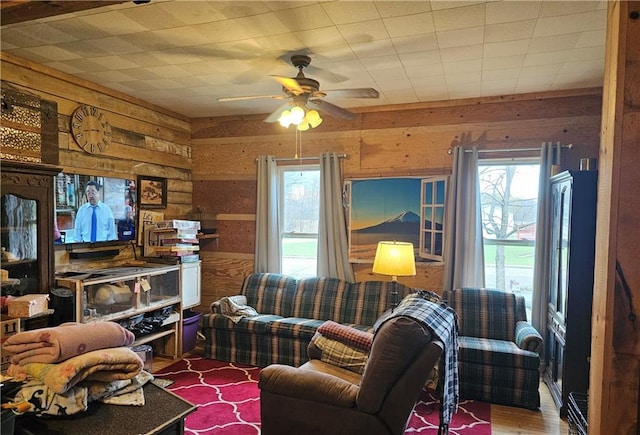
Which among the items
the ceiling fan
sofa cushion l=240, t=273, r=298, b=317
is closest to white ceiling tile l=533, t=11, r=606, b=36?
the ceiling fan

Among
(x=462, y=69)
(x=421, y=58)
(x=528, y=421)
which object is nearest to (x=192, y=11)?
(x=421, y=58)

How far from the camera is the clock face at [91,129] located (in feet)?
12.0

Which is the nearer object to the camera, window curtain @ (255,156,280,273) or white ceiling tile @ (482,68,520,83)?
white ceiling tile @ (482,68,520,83)

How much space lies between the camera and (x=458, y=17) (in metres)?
2.45

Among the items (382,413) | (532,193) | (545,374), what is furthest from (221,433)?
(532,193)

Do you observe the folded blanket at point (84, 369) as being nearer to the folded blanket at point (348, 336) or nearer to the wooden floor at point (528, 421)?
the folded blanket at point (348, 336)

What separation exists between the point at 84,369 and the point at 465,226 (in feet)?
11.7

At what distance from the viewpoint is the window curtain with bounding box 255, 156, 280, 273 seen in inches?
189

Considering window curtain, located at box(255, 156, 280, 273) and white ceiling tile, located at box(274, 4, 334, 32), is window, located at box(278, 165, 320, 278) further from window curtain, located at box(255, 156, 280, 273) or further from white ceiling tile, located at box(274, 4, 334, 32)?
white ceiling tile, located at box(274, 4, 334, 32)

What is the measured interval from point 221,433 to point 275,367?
775 mm

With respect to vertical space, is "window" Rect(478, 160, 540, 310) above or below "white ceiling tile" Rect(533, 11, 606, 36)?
below

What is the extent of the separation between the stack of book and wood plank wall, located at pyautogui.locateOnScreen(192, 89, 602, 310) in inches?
29.3

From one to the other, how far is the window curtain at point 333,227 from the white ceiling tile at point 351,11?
2.14 meters

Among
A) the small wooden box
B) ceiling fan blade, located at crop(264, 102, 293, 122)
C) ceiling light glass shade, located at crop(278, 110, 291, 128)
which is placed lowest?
the small wooden box
